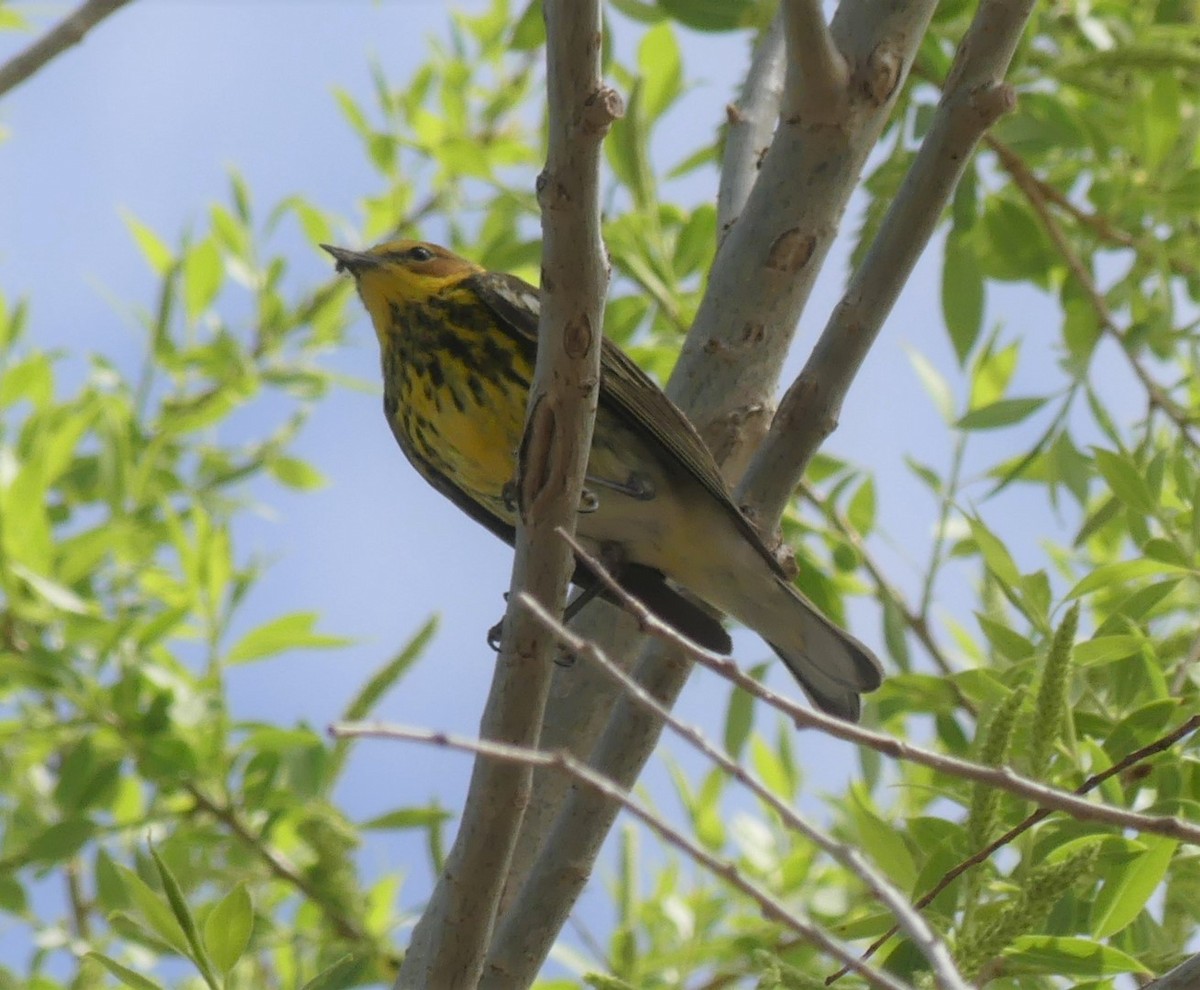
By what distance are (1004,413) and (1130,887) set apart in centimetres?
169

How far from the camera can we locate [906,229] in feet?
9.62

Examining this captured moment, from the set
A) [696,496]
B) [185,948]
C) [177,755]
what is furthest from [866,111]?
[177,755]

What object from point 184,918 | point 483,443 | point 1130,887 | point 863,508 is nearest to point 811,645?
point 863,508

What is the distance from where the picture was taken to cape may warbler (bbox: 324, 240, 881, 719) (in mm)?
3982

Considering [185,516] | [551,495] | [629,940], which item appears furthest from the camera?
[185,516]

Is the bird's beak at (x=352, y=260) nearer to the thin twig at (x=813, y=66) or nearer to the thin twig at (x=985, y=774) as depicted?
the thin twig at (x=813, y=66)

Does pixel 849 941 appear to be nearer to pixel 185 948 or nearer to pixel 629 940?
pixel 185 948

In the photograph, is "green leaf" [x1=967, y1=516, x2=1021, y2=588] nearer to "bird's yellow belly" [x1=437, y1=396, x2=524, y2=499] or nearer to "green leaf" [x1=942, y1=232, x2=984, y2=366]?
"green leaf" [x1=942, y1=232, x2=984, y2=366]

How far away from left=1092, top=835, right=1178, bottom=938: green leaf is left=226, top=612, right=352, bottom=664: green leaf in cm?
256

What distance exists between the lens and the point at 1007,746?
223 cm

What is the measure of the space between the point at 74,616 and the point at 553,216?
246 cm

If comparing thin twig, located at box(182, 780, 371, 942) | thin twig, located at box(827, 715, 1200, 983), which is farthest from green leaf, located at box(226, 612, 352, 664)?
thin twig, located at box(827, 715, 1200, 983)

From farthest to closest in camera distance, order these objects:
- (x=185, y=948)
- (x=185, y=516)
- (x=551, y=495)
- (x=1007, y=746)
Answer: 1. (x=185, y=516)
2. (x=185, y=948)
3. (x=551, y=495)
4. (x=1007, y=746)

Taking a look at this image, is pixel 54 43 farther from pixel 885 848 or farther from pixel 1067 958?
pixel 1067 958
